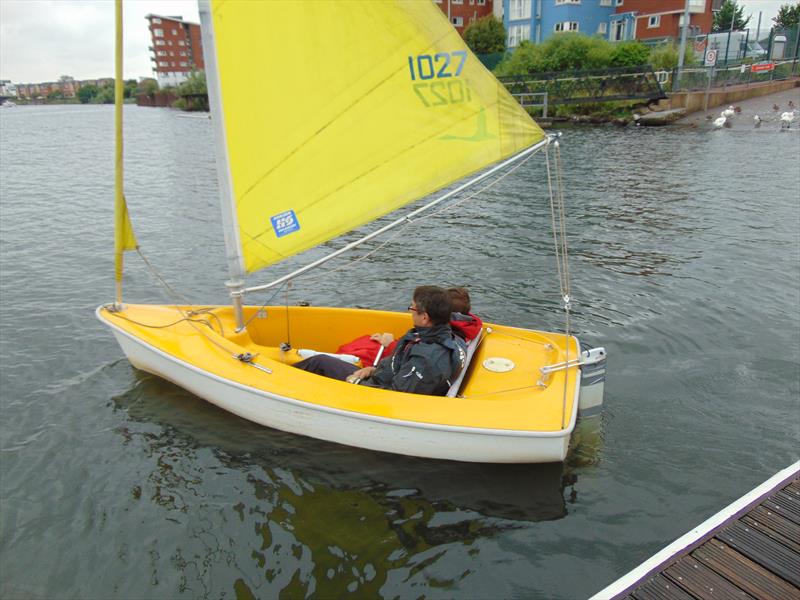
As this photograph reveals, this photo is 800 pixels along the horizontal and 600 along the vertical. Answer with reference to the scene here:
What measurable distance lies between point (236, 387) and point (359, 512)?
1757 mm

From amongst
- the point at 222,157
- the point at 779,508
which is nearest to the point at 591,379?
the point at 779,508

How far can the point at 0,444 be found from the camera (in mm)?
6188

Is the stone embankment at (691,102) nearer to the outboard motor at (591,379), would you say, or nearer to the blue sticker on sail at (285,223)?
the outboard motor at (591,379)

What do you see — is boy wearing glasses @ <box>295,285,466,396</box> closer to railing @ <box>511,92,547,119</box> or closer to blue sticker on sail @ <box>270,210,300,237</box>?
blue sticker on sail @ <box>270,210,300,237</box>

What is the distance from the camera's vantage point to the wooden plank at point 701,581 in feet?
11.5

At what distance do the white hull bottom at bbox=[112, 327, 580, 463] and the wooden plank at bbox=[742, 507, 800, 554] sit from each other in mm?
1387

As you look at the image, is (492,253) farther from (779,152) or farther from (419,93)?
(779,152)

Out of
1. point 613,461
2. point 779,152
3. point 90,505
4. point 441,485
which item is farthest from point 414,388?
point 779,152

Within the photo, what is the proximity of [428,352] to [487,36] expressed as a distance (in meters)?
58.6

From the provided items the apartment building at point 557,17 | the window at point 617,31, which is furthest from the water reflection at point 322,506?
the window at point 617,31

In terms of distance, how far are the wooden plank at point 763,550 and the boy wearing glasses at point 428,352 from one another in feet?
8.11

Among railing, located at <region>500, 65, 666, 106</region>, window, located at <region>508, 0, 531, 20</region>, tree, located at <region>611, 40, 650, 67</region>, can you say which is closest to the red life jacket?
railing, located at <region>500, 65, 666, 106</region>

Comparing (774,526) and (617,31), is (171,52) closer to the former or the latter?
(617,31)

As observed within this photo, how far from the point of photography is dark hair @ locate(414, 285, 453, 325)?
211 inches
